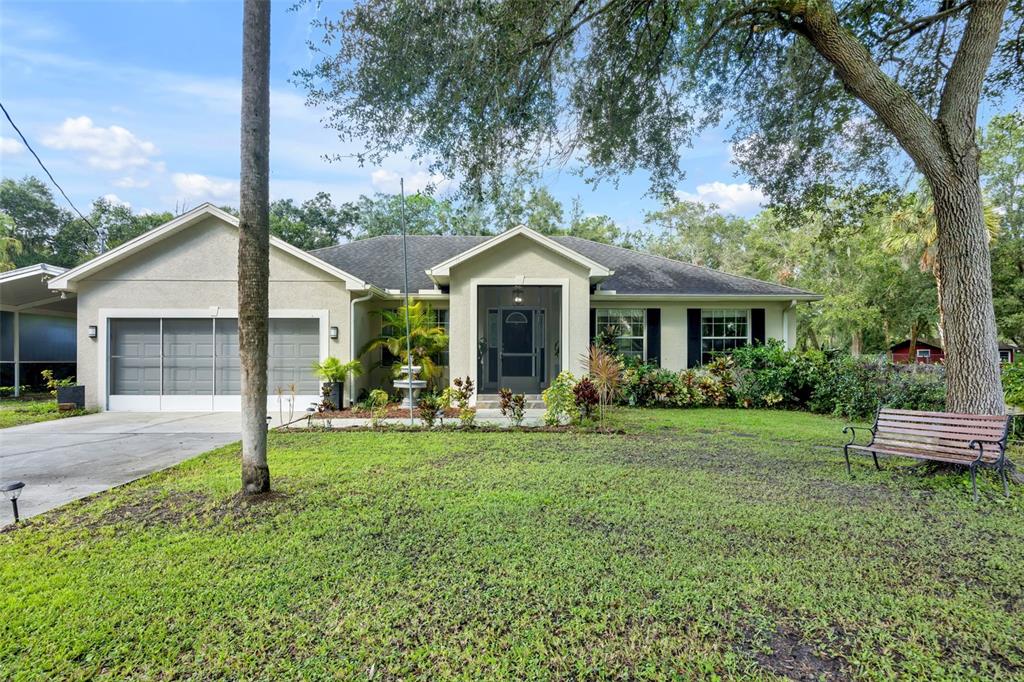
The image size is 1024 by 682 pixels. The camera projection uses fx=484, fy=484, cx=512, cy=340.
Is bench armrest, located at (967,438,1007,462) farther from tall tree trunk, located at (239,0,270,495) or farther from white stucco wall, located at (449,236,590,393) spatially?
tall tree trunk, located at (239,0,270,495)

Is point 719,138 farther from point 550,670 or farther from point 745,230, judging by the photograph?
point 745,230

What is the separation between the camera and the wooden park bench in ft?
16.7

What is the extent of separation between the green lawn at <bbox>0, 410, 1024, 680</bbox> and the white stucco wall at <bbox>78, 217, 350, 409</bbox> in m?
6.36

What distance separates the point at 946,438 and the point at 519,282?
8019 millimetres

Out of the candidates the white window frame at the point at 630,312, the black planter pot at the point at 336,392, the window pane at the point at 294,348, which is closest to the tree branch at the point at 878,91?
the white window frame at the point at 630,312

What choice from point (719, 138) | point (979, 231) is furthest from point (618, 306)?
point (979, 231)

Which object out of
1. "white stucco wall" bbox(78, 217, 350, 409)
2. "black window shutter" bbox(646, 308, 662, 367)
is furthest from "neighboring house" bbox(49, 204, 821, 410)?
"black window shutter" bbox(646, 308, 662, 367)

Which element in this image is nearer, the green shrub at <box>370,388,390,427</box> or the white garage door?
the green shrub at <box>370,388,390,427</box>

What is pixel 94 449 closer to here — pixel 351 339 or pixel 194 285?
pixel 351 339

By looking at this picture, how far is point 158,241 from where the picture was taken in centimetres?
1119

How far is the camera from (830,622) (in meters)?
2.74

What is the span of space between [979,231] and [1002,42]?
523 centimetres

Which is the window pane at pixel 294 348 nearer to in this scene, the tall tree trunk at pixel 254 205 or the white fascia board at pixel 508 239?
the white fascia board at pixel 508 239

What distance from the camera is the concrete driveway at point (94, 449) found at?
525 centimetres
